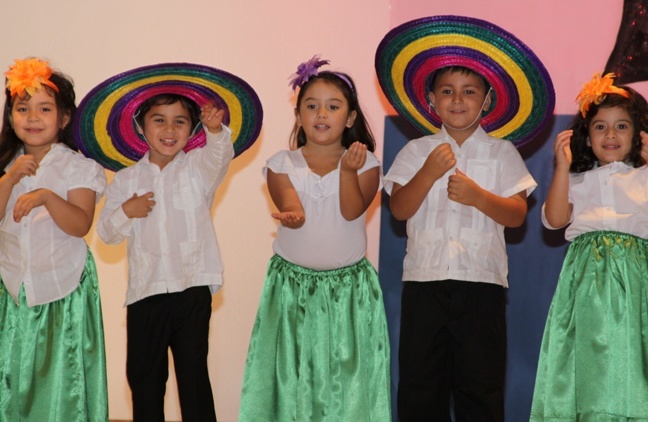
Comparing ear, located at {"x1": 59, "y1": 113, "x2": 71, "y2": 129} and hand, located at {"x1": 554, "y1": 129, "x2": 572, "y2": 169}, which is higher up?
ear, located at {"x1": 59, "y1": 113, "x2": 71, "y2": 129}

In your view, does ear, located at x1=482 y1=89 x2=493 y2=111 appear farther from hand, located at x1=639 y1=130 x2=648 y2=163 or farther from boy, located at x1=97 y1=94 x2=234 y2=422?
boy, located at x1=97 y1=94 x2=234 y2=422

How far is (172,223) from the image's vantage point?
10.5 ft

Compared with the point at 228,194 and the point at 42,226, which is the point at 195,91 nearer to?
the point at 42,226

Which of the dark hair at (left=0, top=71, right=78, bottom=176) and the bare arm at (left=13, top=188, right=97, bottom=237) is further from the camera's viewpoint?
the dark hair at (left=0, top=71, right=78, bottom=176)

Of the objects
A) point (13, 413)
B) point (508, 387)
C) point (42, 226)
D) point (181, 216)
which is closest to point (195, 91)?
point (181, 216)

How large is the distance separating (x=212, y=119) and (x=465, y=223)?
0.92m

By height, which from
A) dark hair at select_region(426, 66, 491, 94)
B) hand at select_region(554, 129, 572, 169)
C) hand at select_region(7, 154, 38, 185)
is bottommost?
hand at select_region(7, 154, 38, 185)

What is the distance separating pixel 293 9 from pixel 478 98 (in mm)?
1233

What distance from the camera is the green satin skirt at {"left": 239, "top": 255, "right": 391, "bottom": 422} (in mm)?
3123

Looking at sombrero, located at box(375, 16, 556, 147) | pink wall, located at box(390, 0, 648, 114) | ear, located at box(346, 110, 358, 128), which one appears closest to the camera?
sombrero, located at box(375, 16, 556, 147)

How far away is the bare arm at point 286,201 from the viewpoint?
2986mm

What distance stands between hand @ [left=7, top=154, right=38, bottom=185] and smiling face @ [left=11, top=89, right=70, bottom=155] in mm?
155

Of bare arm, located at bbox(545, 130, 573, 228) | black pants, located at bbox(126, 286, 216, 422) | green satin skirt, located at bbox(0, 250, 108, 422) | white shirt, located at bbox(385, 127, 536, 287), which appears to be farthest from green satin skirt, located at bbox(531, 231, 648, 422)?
green satin skirt, located at bbox(0, 250, 108, 422)

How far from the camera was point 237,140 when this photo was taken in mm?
3471
